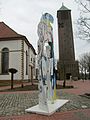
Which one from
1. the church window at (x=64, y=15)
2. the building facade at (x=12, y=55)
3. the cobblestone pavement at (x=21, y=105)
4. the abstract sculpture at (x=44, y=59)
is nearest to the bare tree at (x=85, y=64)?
the church window at (x=64, y=15)

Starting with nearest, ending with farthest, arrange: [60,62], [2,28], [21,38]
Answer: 1. [21,38]
2. [2,28]
3. [60,62]

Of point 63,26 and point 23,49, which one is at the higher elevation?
point 63,26

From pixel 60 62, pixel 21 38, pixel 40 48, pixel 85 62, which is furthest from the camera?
pixel 85 62

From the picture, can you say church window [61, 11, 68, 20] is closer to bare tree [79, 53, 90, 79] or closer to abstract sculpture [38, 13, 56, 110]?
bare tree [79, 53, 90, 79]

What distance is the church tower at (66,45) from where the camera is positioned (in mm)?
68062

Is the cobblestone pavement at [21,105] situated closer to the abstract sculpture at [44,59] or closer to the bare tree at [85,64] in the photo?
the abstract sculpture at [44,59]

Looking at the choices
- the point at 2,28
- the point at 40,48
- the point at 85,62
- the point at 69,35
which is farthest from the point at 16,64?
the point at 85,62

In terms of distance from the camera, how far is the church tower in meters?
68.1

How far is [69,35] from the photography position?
6994 centimetres

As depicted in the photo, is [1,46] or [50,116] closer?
[50,116]

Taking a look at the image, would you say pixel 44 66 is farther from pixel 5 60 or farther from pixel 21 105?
pixel 5 60

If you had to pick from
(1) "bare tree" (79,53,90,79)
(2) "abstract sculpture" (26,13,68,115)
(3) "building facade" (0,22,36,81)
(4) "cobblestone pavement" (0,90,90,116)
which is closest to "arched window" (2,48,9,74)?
(3) "building facade" (0,22,36,81)

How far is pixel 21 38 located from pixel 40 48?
26.0 metres

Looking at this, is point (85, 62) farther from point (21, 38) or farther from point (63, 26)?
point (21, 38)
